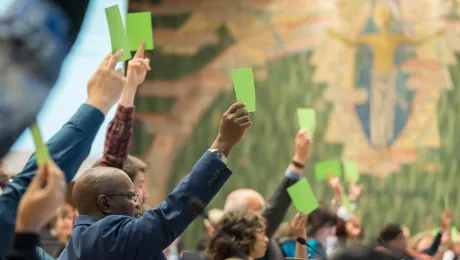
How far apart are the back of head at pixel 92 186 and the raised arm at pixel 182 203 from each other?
33 cm

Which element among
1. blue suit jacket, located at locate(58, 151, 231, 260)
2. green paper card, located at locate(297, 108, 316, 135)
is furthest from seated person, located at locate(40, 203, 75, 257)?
blue suit jacket, located at locate(58, 151, 231, 260)

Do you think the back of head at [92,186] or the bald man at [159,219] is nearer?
the bald man at [159,219]

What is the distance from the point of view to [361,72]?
1005cm

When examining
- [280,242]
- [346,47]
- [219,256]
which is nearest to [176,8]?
[346,47]

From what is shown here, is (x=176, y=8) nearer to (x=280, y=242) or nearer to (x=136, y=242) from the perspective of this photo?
(x=280, y=242)

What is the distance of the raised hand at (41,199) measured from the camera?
1.31m

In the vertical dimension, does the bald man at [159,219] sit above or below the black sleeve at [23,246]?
below

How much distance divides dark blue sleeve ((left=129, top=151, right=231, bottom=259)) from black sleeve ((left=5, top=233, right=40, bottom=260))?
76cm

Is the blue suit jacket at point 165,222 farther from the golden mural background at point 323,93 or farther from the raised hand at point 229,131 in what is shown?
the golden mural background at point 323,93

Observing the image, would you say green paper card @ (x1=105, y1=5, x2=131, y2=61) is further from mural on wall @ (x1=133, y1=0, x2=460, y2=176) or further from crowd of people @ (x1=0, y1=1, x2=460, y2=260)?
mural on wall @ (x1=133, y1=0, x2=460, y2=176)

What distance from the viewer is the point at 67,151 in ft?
5.57

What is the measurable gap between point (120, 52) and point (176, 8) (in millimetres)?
8575

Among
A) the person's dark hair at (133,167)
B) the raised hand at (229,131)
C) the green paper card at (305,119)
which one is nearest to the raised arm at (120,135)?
the person's dark hair at (133,167)

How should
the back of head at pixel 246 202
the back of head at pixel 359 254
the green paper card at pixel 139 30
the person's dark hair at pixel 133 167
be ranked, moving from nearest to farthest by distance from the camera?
the back of head at pixel 359 254 < the green paper card at pixel 139 30 < the person's dark hair at pixel 133 167 < the back of head at pixel 246 202
